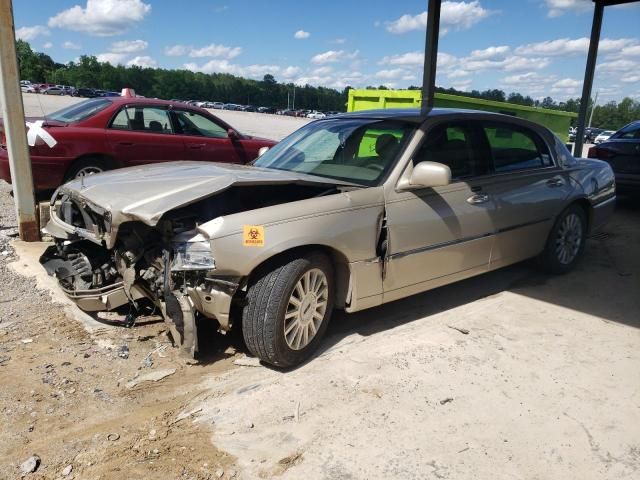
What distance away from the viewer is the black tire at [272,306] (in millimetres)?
3219

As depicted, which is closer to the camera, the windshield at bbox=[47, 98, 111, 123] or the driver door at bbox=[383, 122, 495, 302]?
the driver door at bbox=[383, 122, 495, 302]

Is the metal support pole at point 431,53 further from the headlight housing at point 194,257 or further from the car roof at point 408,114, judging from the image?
the headlight housing at point 194,257

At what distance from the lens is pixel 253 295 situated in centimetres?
324

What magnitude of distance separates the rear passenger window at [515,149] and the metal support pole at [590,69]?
629 cm

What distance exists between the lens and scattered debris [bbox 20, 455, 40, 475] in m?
2.47

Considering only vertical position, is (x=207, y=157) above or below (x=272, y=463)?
above

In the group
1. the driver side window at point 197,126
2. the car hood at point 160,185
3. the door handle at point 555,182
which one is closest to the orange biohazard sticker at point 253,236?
the car hood at point 160,185

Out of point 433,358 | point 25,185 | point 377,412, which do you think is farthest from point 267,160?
point 25,185

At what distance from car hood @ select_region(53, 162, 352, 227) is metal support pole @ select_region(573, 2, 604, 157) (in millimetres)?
8640

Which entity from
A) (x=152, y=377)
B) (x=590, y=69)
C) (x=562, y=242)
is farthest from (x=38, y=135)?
(x=590, y=69)

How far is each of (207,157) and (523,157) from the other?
5.02 m

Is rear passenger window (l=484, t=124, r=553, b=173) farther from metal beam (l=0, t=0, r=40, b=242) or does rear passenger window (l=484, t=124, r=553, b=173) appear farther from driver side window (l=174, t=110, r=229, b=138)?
A: driver side window (l=174, t=110, r=229, b=138)

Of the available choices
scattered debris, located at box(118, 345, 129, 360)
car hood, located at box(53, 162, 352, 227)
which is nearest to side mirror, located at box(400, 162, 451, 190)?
car hood, located at box(53, 162, 352, 227)

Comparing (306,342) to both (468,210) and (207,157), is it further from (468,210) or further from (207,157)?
(207,157)
